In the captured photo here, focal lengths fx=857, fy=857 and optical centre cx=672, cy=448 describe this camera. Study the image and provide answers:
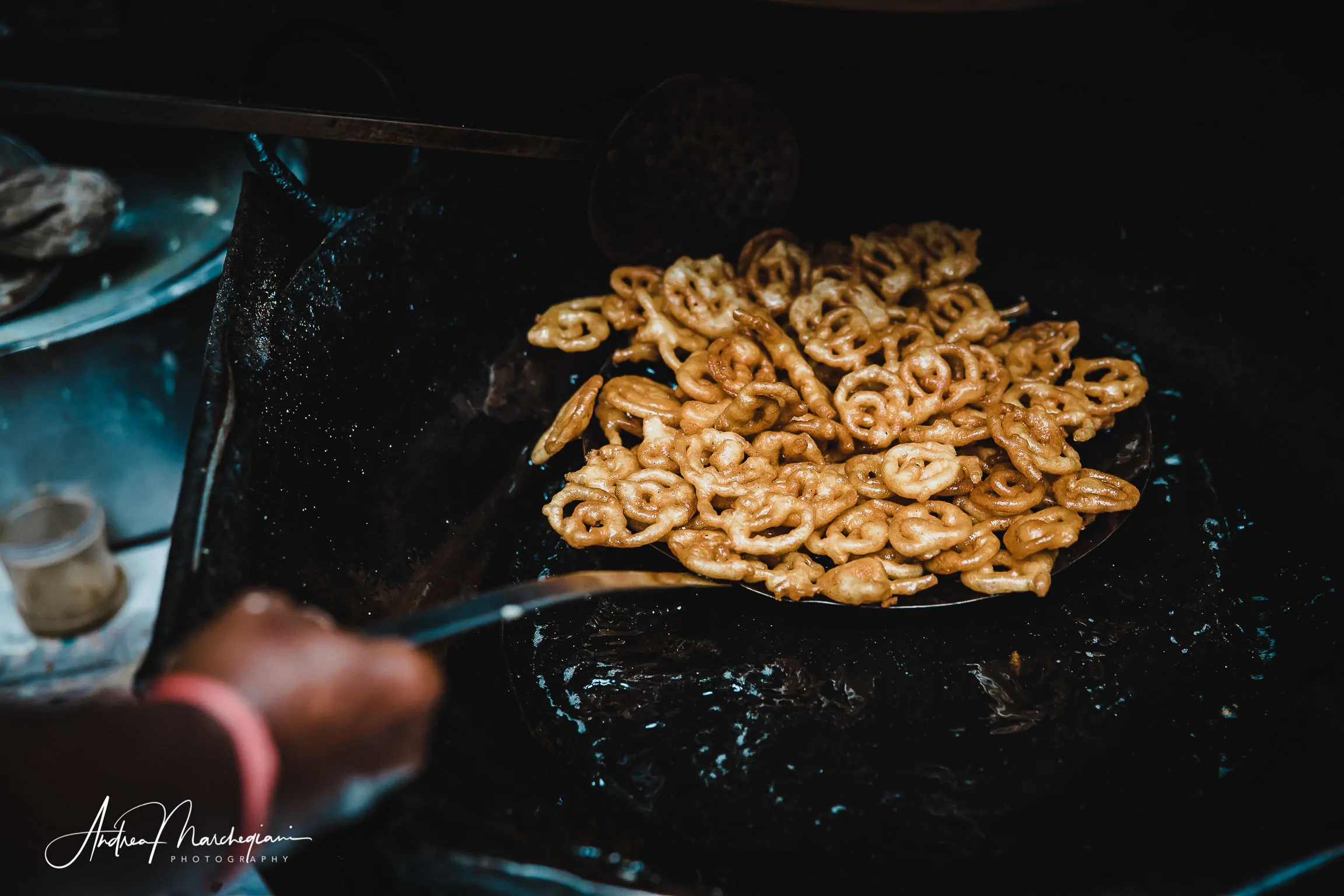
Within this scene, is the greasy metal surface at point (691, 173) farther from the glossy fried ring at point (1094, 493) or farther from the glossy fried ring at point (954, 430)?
the glossy fried ring at point (1094, 493)

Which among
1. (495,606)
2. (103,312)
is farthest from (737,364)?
(103,312)

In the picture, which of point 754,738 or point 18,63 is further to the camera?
point 18,63

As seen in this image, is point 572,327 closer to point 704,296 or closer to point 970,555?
point 704,296

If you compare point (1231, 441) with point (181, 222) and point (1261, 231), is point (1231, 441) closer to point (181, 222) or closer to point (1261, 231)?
point (1261, 231)

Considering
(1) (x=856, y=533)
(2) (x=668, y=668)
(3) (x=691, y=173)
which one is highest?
(3) (x=691, y=173)

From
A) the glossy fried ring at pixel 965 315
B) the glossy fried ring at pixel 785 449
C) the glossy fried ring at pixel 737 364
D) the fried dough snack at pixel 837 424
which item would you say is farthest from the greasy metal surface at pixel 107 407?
the glossy fried ring at pixel 965 315

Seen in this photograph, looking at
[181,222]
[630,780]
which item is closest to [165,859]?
[630,780]
